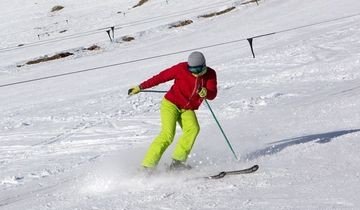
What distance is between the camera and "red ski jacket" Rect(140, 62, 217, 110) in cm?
681

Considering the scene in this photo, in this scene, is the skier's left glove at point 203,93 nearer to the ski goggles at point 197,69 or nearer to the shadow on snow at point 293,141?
the ski goggles at point 197,69

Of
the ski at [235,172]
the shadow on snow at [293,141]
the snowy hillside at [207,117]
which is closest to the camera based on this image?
the snowy hillside at [207,117]

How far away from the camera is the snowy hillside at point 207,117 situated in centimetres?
629

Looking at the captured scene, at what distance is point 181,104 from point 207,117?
4035 millimetres

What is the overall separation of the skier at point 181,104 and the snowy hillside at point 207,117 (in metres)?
0.23

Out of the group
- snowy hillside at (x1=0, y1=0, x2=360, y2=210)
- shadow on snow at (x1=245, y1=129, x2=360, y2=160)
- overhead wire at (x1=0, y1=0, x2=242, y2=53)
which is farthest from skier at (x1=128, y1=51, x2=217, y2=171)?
overhead wire at (x1=0, y1=0, x2=242, y2=53)

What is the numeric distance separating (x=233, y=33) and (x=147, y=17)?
1198 centimetres

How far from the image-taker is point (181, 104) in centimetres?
698

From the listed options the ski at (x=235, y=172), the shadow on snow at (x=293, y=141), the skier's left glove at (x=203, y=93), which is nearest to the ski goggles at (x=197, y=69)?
the skier's left glove at (x=203, y=93)

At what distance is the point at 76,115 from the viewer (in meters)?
12.5

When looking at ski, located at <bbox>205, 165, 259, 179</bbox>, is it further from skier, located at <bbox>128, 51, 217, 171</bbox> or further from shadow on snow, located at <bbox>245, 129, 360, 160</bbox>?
shadow on snow, located at <bbox>245, 129, 360, 160</bbox>

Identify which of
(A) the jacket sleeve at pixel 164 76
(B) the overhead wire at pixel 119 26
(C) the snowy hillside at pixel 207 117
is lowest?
(B) the overhead wire at pixel 119 26

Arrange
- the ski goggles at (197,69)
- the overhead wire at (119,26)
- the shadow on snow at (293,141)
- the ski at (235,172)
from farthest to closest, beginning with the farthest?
the overhead wire at (119,26)
the shadow on snow at (293,141)
the ski goggles at (197,69)
the ski at (235,172)

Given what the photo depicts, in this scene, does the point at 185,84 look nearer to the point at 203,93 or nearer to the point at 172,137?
the point at 203,93
